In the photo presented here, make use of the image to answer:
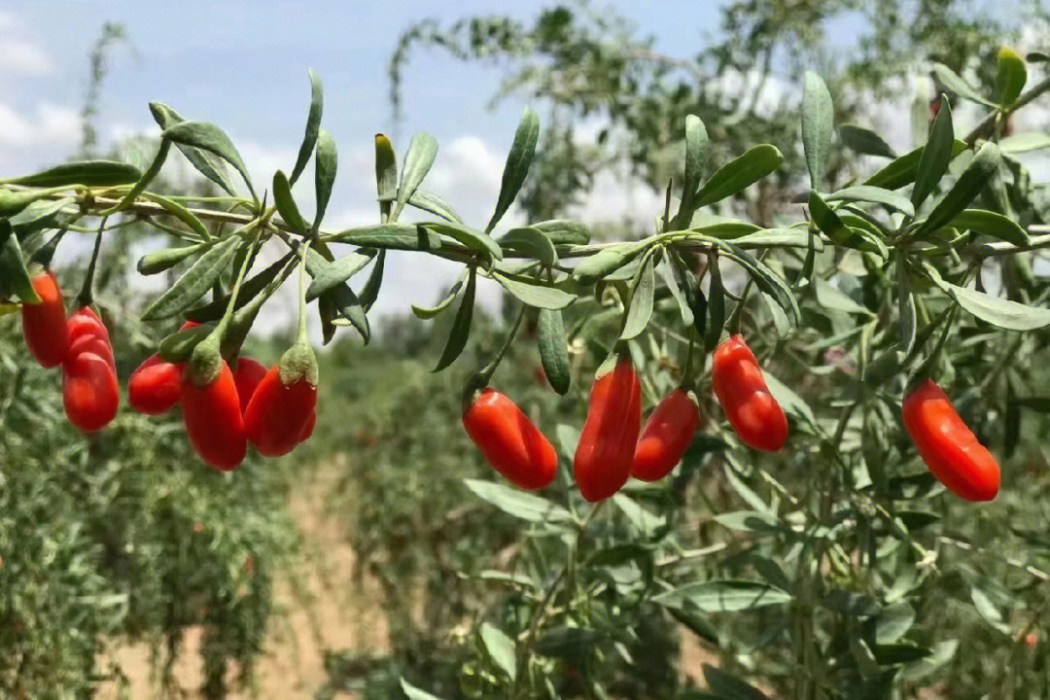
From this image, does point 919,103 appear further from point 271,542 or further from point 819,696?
point 271,542

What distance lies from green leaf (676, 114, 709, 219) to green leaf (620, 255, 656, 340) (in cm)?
6

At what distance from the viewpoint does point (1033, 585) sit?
1.54 meters

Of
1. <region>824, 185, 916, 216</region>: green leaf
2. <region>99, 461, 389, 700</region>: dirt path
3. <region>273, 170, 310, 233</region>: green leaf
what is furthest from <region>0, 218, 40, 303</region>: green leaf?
<region>99, 461, 389, 700</region>: dirt path

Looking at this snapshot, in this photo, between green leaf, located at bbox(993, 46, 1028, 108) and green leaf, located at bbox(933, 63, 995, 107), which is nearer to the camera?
green leaf, located at bbox(993, 46, 1028, 108)

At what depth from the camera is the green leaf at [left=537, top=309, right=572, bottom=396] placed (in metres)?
0.84

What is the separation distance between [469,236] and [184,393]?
22cm

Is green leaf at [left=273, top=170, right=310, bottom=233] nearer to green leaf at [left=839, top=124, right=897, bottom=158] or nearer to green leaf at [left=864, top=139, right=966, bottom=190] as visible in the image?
green leaf at [left=864, top=139, right=966, bottom=190]

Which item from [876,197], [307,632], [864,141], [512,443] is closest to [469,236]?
[512,443]

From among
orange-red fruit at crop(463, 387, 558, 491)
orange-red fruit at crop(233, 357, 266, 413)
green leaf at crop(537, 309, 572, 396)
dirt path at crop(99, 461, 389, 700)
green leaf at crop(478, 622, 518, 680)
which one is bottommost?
dirt path at crop(99, 461, 389, 700)

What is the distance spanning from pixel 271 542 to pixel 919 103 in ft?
7.33

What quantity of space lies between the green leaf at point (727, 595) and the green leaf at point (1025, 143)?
52cm

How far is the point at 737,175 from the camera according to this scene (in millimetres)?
863

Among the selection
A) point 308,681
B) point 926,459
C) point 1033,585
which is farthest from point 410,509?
point 926,459

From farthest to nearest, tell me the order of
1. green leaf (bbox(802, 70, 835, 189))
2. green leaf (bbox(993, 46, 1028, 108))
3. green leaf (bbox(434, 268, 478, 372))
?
green leaf (bbox(993, 46, 1028, 108)) < green leaf (bbox(802, 70, 835, 189)) < green leaf (bbox(434, 268, 478, 372))
